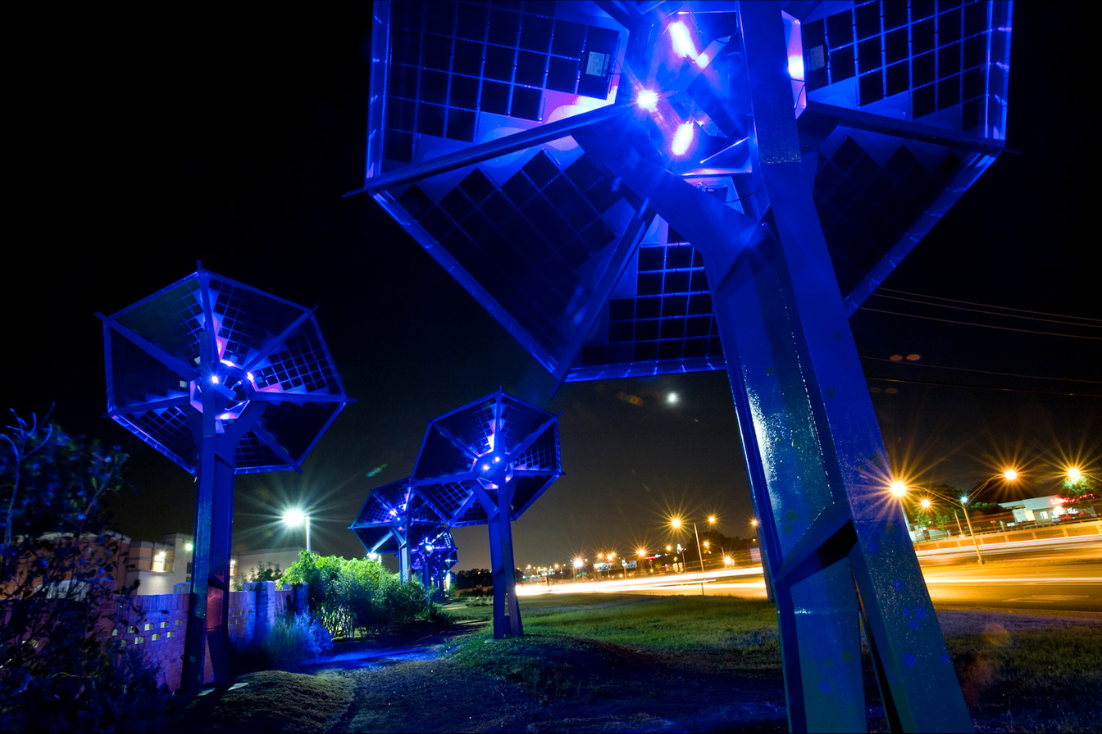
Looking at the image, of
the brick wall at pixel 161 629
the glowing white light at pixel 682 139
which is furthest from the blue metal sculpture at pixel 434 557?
the glowing white light at pixel 682 139

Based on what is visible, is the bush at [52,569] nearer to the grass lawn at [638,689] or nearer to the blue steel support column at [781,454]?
the grass lawn at [638,689]

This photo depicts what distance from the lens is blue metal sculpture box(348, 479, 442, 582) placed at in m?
39.8

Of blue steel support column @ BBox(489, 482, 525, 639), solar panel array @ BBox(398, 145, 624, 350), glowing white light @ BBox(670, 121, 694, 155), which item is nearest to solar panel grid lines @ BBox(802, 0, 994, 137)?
glowing white light @ BBox(670, 121, 694, 155)

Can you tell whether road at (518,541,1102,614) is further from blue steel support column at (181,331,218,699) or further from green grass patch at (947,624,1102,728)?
blue steel support column at (181,331,218,699)

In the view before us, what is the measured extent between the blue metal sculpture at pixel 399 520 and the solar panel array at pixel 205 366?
67.5 feet

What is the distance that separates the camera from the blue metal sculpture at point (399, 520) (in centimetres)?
3975

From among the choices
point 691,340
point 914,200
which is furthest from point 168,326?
point 914,200

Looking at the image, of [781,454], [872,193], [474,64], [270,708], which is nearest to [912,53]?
[872,193]

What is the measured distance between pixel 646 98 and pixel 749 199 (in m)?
1.80

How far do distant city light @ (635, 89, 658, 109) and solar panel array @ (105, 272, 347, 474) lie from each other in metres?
12.2

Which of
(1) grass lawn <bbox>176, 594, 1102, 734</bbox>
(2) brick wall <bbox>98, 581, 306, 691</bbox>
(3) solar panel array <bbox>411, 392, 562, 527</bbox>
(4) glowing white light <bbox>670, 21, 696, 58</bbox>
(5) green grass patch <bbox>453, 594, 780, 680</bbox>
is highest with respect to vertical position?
(4) glowing white light <bbox>670, 21, 696, 58</bbox>

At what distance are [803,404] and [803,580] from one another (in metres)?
1.20

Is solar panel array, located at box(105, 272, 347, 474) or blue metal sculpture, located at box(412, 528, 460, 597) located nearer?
solar panel array, located at box(105, 272, 347, 474)

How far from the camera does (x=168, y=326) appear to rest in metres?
14.5
